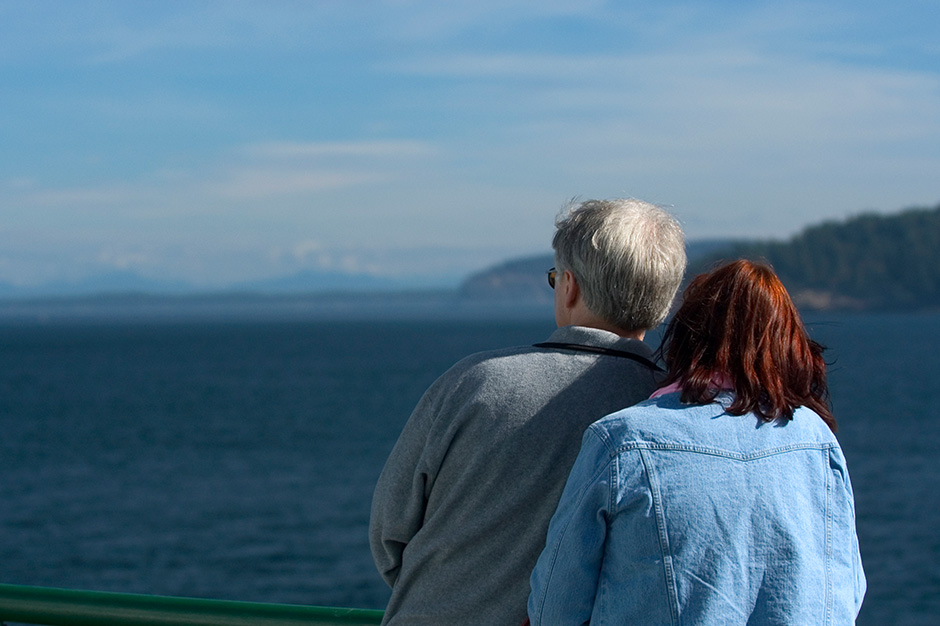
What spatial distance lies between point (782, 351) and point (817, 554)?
1.12 feet

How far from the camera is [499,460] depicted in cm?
182

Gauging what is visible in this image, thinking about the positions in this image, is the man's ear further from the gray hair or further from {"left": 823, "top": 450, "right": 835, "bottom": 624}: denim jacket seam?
{"left": 823, "top": 450, "right": 835, "bottom": 624}: denim jacket seam

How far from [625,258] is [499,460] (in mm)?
468

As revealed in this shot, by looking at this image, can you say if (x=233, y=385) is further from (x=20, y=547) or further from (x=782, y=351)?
(x=782, y=351)

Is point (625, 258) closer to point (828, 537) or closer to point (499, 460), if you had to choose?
point (499, 460)

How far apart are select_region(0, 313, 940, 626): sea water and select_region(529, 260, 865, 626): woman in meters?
0.35

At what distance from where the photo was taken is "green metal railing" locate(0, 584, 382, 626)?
2.09 meters

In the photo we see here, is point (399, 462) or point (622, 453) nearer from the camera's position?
point (622, 453)

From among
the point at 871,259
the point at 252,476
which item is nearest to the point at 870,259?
the point at 871,259

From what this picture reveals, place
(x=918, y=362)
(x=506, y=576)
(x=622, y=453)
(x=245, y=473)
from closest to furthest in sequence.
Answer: (x=622, y=453), (x=506, y=576), (x=245, y=473), (x=918, y=362)

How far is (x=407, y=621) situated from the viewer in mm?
1879

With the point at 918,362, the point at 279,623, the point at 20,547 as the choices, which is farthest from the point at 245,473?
the point at 918,362

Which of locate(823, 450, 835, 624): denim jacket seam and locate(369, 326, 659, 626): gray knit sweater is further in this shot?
locate(369, 326, 659, 626): gray knit sweater

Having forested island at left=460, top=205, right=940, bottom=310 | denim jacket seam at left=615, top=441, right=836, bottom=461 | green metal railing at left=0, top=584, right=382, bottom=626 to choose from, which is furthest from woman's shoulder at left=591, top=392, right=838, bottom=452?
forested island at left=460, top=205, right=940, bottom=310
